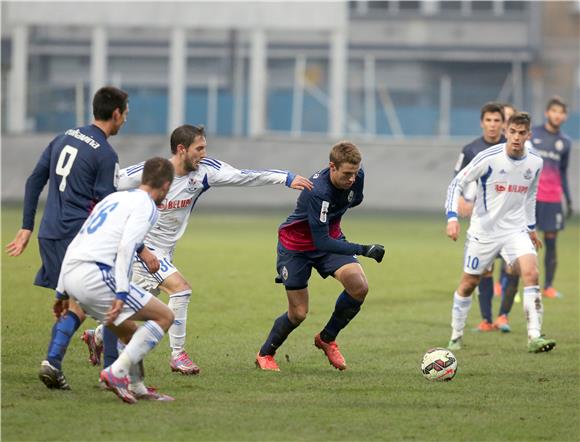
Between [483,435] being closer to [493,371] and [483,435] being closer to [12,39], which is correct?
[493,371]

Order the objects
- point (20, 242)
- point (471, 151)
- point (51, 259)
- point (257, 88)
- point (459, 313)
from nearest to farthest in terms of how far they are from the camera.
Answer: point (51, 259), point (20, 242), point (459, 313), point (471, 151), point (257, 88)

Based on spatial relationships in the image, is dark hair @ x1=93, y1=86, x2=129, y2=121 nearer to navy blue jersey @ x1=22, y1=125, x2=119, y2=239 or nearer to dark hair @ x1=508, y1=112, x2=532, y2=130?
navy blue jersey @ x1=22, y1=125, x2=119, y2=239

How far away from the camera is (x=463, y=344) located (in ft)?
36.4

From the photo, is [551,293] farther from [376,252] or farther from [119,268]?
[119,268]

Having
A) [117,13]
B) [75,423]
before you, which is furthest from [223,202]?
[75,423]

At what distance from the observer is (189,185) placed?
9.21m

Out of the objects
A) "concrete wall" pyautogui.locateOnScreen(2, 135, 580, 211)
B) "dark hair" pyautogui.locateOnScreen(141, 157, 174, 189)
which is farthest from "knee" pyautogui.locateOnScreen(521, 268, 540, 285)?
"concrete wall" pyautogui.locateOnScreen(2, 135, 580, 211)

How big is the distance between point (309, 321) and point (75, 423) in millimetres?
5667

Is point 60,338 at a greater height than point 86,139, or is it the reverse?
point 86,139

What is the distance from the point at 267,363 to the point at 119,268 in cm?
244

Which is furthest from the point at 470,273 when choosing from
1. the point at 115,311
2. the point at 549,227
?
the point at 549,227

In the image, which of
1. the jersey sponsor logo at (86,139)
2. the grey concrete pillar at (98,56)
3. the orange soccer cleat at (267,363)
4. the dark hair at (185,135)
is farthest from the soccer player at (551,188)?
the grey concrete pillar at (98,56)

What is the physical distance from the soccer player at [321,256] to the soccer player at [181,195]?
8.1 inches

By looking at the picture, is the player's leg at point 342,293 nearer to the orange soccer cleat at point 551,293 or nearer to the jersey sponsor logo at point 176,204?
the jersey sponsor logo at point 176,204
